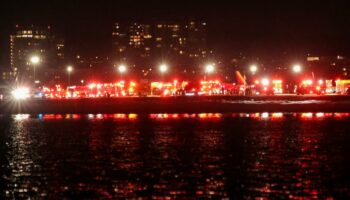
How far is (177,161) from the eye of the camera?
1969cm

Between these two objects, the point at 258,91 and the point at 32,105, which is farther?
the point at 258,91

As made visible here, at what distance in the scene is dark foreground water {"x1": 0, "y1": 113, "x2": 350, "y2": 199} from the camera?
15.0 meters

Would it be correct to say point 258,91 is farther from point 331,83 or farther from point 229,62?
point 229,62

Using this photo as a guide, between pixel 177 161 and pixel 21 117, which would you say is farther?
pixel 21 117

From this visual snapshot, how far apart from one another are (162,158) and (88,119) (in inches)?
793

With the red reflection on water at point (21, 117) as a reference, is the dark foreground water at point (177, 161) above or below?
below

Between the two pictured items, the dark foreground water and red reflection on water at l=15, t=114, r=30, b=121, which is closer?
the dark foreground water

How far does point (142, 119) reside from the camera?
39.2 metres

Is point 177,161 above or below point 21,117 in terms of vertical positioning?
below

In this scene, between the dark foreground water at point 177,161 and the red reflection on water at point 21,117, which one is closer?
the dark foreground water at point 177,161

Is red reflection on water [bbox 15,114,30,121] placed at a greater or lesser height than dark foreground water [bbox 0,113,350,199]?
greater

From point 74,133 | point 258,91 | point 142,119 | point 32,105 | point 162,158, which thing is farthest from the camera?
point 258,91

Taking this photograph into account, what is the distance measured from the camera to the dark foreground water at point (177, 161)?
1504 centimetres

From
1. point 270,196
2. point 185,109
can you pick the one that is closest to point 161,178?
point 270,196
